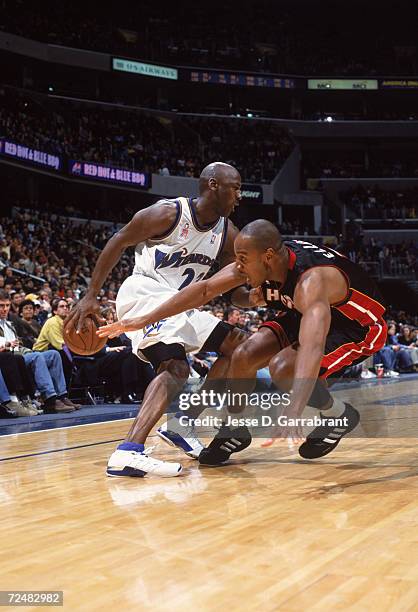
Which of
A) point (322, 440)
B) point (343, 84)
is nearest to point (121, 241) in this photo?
point (322, 440)

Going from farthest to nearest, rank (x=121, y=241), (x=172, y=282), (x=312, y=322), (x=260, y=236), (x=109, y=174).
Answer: (x=109, y=174), (x=172, y=282), (x=121, y=241), (x=260, y=236), (x=312, y=322)

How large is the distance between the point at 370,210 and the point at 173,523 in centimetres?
2810

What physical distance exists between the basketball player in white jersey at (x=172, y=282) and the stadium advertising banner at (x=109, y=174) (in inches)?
742

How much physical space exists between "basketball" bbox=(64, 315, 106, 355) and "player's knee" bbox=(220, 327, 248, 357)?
2.08 feet

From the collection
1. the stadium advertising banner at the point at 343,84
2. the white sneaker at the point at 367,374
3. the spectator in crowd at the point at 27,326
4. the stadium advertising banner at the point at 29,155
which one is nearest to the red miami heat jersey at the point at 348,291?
the spectator in crowd at the point at 27,326

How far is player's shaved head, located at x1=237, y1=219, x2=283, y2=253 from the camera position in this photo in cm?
313

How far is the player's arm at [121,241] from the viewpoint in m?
3.65

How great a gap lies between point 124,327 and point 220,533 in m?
1.47

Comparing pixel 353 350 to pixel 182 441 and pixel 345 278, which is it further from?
pixel 182 441

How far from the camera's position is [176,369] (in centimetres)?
363

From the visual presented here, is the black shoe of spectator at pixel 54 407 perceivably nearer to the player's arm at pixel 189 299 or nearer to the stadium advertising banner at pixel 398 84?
the player's arm at pixel 189 299

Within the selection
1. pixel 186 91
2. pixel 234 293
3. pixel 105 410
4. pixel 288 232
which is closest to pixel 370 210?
pixel 288 232

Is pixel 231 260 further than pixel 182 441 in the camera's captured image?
Yes

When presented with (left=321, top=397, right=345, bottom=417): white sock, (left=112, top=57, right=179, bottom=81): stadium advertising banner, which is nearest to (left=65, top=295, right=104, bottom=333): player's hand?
(left=321, top=397, right=345, bottom=417): white sock
